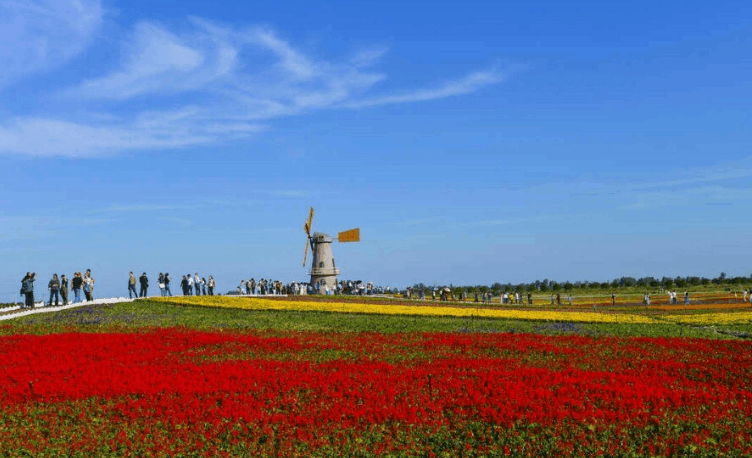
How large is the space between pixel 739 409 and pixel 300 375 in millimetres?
10413

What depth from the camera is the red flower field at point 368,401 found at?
12.4 meters

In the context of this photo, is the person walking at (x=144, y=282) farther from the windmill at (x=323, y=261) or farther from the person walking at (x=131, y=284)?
the windmill at (x=323, y=261)

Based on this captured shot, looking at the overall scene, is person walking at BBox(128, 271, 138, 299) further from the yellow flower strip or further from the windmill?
the windmill

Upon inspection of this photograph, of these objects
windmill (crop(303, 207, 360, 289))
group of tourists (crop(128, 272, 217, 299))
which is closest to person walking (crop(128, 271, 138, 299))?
group of tourists (crop(128, 272, 217, 299))

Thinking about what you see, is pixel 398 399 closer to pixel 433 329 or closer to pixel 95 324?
pixel 433 329

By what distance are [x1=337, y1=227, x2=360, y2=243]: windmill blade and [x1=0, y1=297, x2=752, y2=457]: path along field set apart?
51.6m

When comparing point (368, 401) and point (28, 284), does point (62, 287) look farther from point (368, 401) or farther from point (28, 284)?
point (368, 401)

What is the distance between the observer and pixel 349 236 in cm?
7881

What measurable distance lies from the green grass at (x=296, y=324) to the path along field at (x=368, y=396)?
4695 millimetres

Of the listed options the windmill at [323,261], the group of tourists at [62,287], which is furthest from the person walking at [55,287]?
the windmill at [323,261]

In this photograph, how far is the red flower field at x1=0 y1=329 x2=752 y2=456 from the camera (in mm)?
12438

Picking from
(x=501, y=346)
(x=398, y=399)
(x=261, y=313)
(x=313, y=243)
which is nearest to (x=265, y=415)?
(x=398, y=399)

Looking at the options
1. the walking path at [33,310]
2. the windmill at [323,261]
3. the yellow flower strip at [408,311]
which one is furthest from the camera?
the windmill at [323,261]

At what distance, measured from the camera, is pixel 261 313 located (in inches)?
1555
